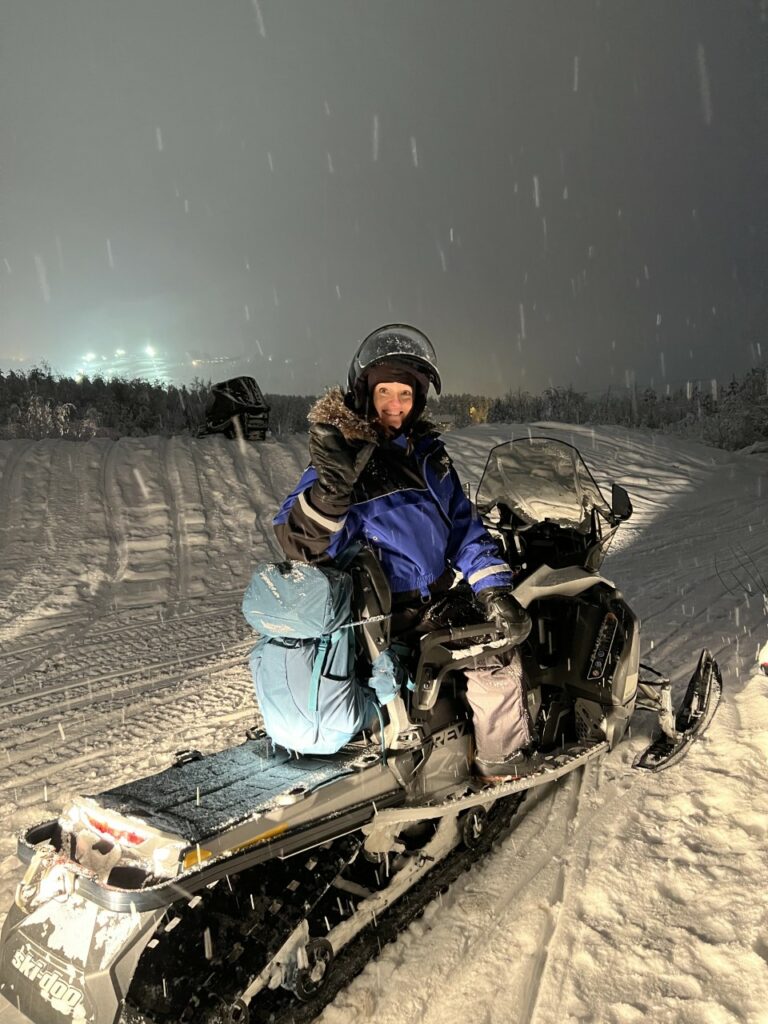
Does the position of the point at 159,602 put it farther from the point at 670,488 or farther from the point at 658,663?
the point at 670,488

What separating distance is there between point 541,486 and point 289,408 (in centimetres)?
1985

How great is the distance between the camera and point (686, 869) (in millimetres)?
2762

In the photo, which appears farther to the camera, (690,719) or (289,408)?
(289,408)

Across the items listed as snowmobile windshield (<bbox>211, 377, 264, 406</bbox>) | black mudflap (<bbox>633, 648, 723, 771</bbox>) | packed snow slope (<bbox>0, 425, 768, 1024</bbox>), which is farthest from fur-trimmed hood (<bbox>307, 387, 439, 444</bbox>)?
snowmobile windshield (<bbox>211, 377, 264, 406</bbox>)

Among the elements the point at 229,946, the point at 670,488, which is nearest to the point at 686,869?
the point at 229,946

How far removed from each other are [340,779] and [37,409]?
14541 millimetres

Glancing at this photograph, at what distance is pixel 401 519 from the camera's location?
106 inches

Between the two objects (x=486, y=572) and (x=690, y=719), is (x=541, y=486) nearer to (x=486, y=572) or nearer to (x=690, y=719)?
(x=486, y=572)

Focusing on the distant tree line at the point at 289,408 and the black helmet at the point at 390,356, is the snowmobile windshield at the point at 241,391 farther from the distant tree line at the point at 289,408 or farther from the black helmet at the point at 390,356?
the black helmet at the point at 390,356

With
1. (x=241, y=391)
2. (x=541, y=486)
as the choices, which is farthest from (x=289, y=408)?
(x=541, y=486)

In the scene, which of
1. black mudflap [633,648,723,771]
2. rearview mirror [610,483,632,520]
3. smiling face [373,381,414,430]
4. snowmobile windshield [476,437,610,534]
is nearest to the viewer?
smiling face [373,381,414,430]

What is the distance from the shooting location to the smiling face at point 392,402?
289 centimetres

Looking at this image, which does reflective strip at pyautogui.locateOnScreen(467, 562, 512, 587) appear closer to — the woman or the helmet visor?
the woman

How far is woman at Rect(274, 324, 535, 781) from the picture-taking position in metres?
2.49
